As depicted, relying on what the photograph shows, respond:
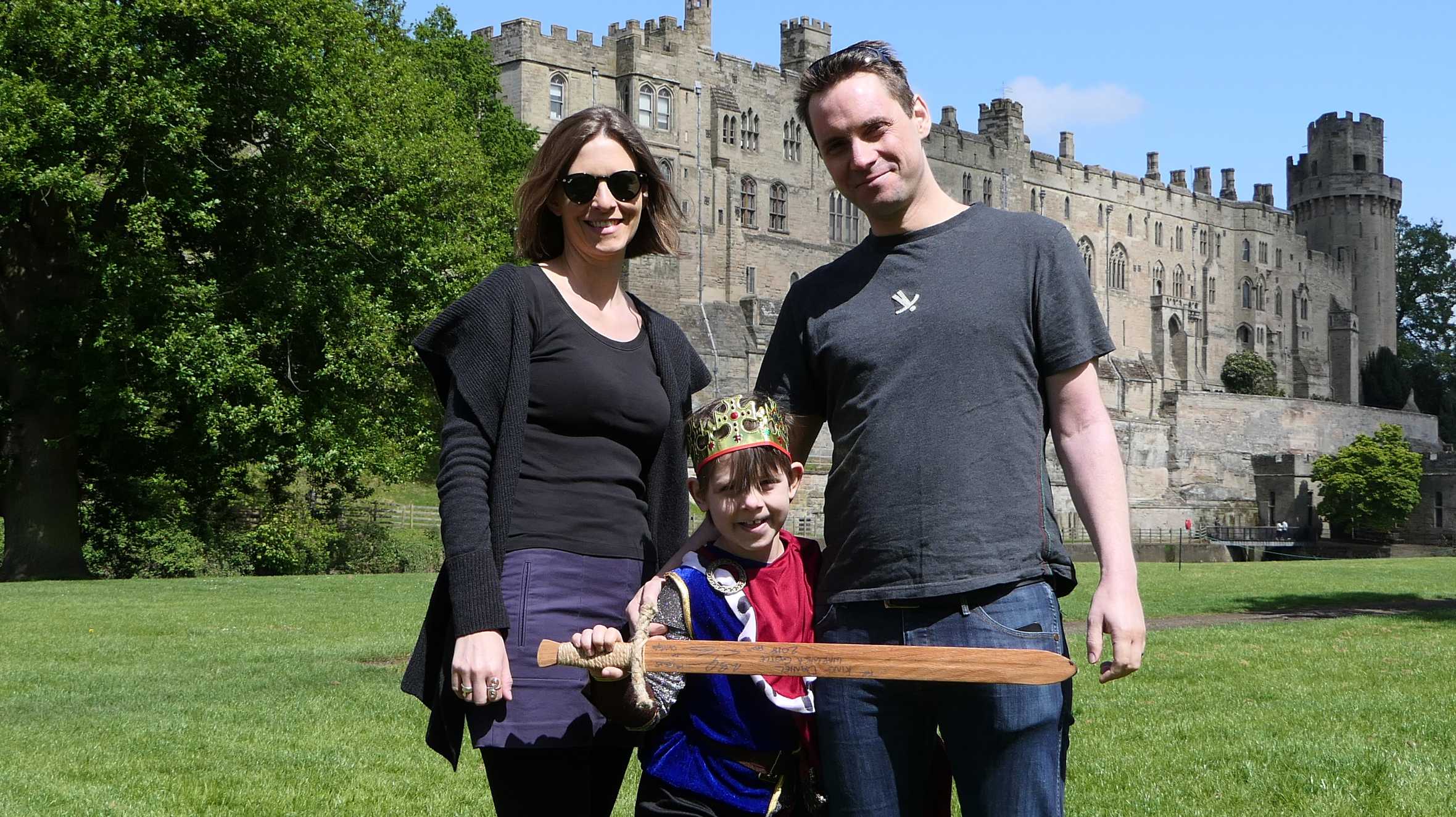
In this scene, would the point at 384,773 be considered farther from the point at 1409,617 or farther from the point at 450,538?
the point at 1409,617

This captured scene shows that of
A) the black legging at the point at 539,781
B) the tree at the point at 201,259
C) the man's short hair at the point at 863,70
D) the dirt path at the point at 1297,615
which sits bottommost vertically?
the dirt path at the point at 1297,615

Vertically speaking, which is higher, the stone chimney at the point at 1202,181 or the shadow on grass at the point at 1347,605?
the stone chimney at the point at 1202,181

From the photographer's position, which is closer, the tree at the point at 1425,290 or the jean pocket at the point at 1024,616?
the jean pocket at the point at 1024,616

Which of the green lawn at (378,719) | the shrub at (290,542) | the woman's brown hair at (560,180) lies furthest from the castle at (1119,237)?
the woman's brown hair at (560,180)

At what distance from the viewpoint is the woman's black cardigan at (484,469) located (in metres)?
3.52

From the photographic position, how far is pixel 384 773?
7.43 metres

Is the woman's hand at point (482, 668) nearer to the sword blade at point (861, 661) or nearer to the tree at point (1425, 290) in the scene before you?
the sword blade at point (861, 661)

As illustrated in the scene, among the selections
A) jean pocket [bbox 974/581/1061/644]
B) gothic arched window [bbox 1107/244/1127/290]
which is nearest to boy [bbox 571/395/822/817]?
jean pocket [bbox 974/581/1061/644]

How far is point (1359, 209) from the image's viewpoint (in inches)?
3637

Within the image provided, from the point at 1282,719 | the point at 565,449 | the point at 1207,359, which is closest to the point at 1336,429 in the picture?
the point at 1207,359

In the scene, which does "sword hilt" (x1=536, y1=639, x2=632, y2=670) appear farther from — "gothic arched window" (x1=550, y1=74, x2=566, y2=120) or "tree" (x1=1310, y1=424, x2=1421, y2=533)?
"tree" (x1=1310, y1=424, x2=1421, y2=533)

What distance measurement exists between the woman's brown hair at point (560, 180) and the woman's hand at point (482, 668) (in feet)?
3.61

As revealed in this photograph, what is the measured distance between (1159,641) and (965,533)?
1219 cm

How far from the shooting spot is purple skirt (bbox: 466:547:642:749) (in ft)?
11.6
